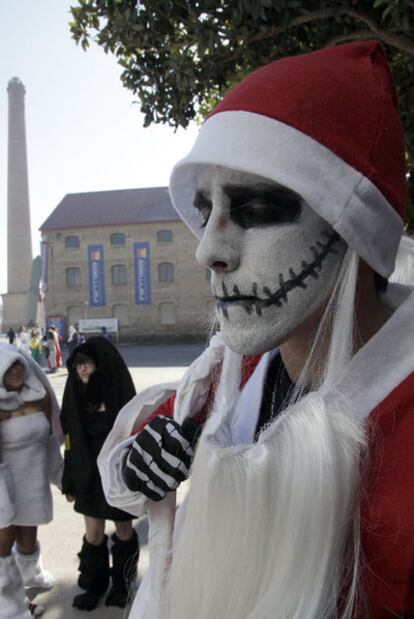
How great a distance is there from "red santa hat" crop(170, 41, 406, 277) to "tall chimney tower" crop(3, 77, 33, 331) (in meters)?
39.0

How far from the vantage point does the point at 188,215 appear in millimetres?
1317

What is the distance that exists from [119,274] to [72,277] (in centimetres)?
304

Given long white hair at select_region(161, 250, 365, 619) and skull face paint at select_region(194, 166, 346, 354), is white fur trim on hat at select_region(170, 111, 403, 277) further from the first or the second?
long white hair at select_region(161, 250, 365, 619)

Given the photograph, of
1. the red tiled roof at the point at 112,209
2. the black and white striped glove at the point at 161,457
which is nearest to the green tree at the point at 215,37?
the black and white striped glove at the point at 161,457

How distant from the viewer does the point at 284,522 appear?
3.01 ft

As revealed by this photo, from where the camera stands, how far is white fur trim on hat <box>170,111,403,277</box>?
986 mm

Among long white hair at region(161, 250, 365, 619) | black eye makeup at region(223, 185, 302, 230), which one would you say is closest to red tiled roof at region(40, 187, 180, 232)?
black eye makeup at region(223, 185, 302, 230)

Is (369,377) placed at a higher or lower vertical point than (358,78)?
lower

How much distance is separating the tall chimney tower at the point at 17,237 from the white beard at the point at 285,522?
39.0 metres

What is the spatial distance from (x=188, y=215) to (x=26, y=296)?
38740mm

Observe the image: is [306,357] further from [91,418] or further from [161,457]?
[91,418]

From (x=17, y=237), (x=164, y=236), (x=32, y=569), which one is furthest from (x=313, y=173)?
(x=17, y=237)

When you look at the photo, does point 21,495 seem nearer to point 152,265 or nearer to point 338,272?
point 338,272

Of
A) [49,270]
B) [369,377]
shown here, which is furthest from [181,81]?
[49,270]
